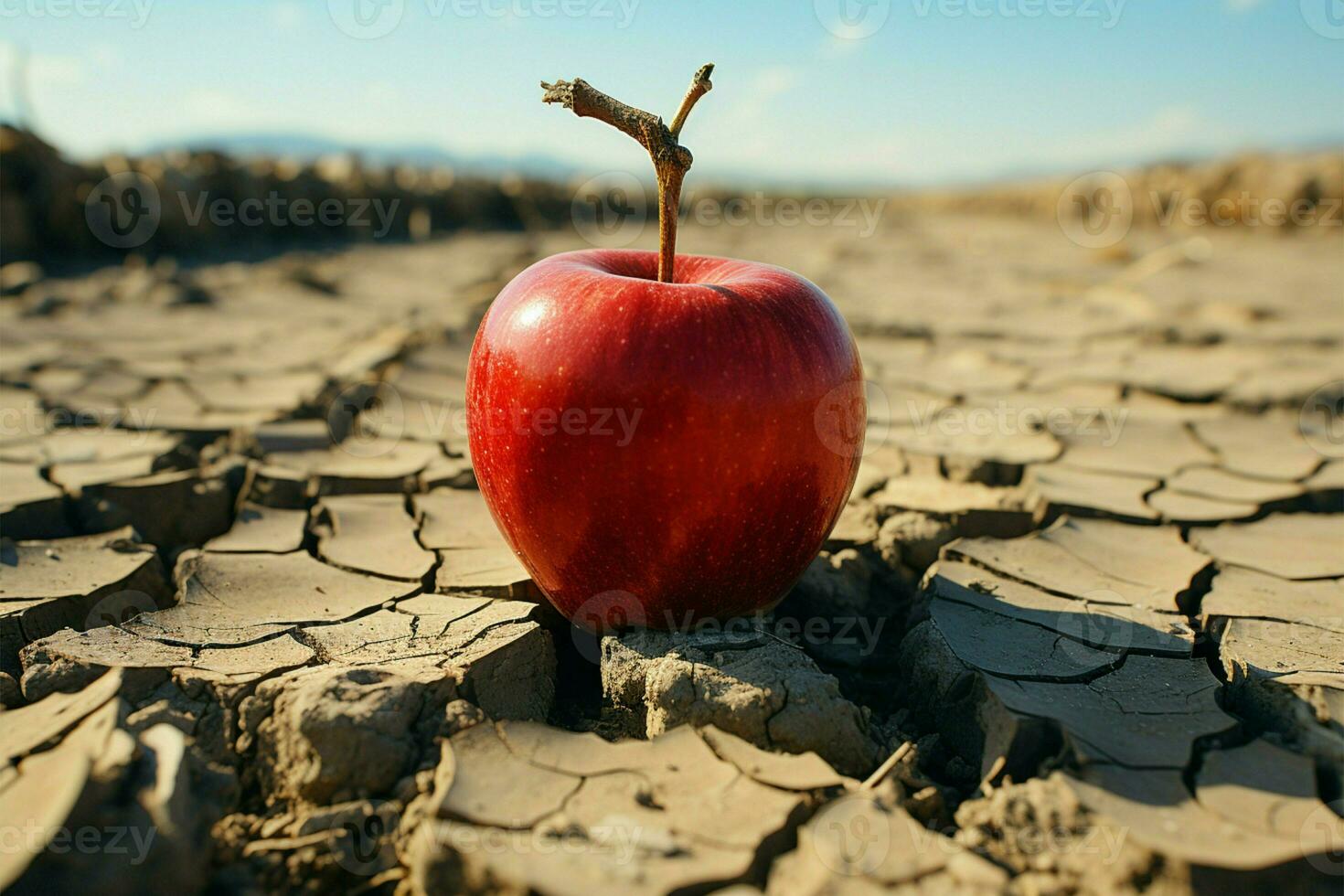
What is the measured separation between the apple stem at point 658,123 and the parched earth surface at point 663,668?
77 cm

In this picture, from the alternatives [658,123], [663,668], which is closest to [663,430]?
[663,668]

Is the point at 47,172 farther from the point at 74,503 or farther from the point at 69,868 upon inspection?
the point at 69,868

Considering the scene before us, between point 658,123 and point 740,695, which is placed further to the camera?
point 658,123

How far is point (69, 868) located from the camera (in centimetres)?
112

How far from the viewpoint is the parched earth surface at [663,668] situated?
122 cm

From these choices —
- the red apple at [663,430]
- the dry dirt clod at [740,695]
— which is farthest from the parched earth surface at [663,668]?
the red apple at [663,430]

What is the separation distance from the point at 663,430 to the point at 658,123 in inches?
21.9

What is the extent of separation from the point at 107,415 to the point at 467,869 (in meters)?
2.60

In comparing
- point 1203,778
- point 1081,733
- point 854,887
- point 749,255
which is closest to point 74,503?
point 854,887

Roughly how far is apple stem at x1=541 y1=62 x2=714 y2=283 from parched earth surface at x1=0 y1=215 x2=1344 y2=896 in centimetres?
77

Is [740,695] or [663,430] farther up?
[663,430]

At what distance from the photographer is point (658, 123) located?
1.65 m

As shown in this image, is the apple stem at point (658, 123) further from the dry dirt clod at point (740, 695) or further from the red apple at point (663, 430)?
the dry dirt clod at point (740, 695)

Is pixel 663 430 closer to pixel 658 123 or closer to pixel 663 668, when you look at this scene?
pixel 663 668
